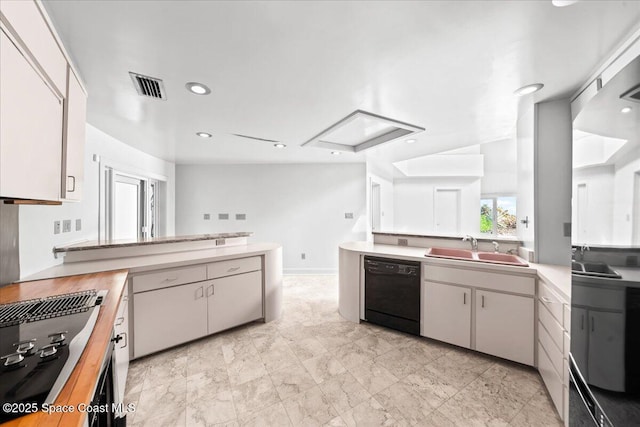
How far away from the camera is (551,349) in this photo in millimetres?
1640

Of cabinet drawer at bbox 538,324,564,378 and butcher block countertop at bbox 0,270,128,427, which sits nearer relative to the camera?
butcher block countertop at bbox 0,270,128,427

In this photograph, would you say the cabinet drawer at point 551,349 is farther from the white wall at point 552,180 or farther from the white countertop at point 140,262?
the white countertop at point 140,262

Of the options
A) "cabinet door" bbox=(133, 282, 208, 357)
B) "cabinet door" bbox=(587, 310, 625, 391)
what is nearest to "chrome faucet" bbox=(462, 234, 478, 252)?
"cabinet door" bbox=(587, 310, 625, 391)

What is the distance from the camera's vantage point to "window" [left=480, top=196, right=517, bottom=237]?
5.32 m

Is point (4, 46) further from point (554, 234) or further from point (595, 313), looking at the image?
point (554, 234)

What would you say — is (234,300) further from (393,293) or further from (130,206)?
(130,206)

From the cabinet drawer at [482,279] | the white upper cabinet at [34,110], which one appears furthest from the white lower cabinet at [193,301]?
the cabinet drawer at [482,279]

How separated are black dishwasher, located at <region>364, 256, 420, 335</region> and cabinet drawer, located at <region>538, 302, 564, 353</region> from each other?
0.91 metres

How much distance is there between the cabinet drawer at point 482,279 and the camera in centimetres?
195

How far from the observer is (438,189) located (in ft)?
21.9

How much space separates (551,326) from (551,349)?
5.9 inches

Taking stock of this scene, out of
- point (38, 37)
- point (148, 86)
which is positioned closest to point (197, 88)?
point (148, 86)

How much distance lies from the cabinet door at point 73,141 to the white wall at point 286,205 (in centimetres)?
358

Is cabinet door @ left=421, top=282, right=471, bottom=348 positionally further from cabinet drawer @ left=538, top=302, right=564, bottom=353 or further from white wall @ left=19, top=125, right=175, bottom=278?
white wall @ left=19, top=125, right=175, bottom=278
